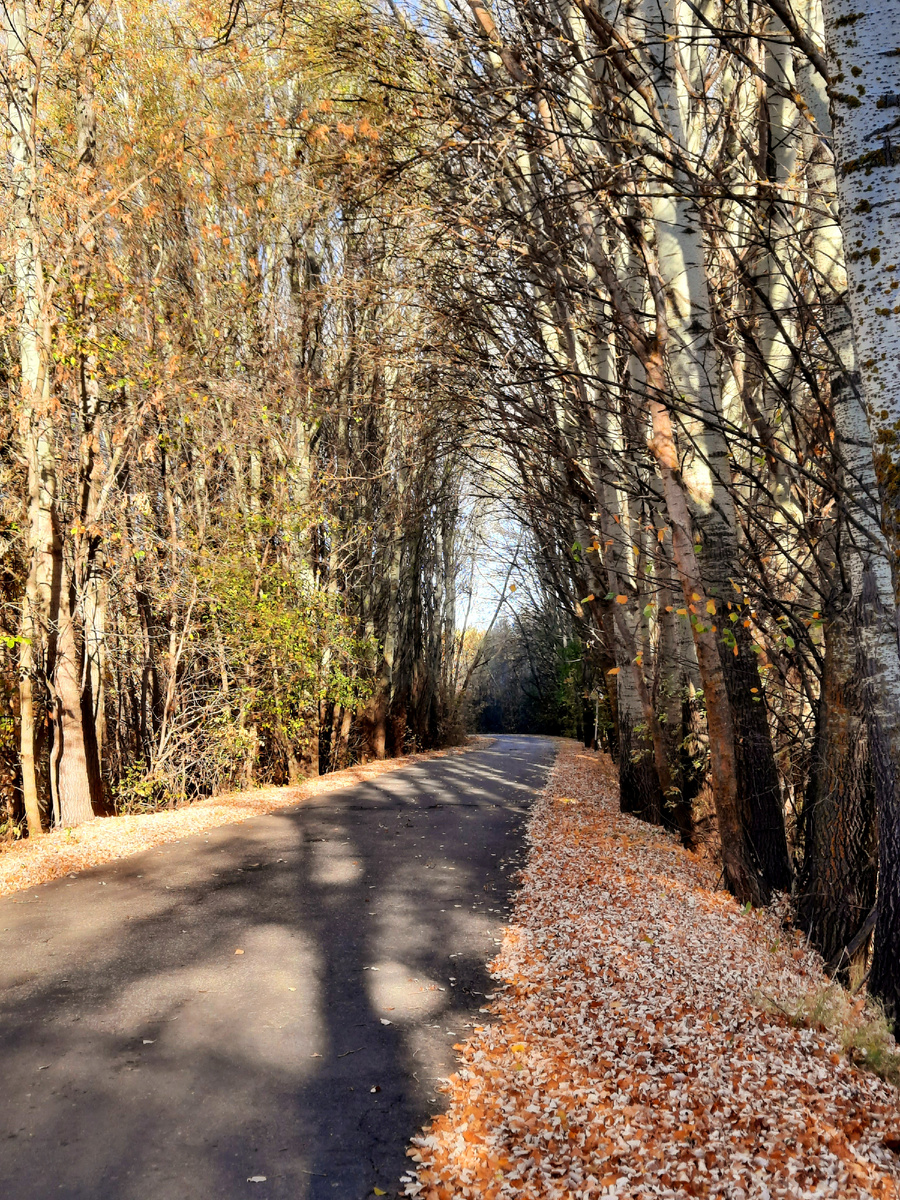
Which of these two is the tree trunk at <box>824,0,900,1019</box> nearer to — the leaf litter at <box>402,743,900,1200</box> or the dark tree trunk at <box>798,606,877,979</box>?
the dark tree trunk at <box>798,606,877,979</box>

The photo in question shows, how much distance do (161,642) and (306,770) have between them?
4050mm

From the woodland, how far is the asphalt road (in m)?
2.35

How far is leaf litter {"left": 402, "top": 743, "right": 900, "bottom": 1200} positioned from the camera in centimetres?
302

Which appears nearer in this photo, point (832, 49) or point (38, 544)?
point (832, 49)

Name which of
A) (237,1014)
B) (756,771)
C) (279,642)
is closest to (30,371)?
(279,642)

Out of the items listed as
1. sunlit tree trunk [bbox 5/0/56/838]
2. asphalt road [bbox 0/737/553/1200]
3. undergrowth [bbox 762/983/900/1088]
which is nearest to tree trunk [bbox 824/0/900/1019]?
undergrowth [bbox 762/983/900/1088]

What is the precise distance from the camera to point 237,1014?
4355 mm

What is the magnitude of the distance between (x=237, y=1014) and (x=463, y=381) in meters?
8.29

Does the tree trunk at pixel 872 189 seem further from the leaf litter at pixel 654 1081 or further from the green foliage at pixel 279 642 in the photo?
the green foliage at pixel 279 642

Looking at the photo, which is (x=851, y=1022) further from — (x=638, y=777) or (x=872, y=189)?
(x=638, y=777)

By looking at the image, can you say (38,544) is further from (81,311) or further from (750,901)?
(750,901)

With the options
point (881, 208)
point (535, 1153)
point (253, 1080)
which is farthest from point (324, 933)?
point (881, 208)

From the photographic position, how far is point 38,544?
923 cm

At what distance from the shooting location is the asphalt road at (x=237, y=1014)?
314 cm
